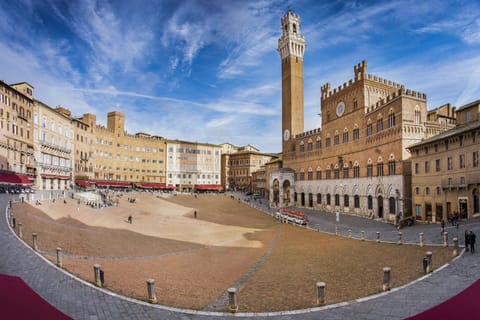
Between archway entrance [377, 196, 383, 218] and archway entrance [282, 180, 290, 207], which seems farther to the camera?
archway entrance [282, 180, 290, 207]

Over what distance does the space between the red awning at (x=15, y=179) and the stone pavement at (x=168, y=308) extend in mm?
27310

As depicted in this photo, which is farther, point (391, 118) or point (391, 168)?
point (391, 118)

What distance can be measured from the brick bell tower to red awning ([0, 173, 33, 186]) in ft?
149

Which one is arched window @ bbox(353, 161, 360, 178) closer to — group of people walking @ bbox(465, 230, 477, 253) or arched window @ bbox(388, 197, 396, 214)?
arched window @ bbox(388, 197, 396, 214)

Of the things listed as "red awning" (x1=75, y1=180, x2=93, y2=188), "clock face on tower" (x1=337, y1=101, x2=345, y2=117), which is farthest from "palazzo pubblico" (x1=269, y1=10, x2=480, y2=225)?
"red awning" (x1=75, y1=180, x2=93, y2=188)

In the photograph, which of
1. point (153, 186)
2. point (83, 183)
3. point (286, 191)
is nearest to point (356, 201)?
point (286, 191)

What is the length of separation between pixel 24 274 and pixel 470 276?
57.8 feet

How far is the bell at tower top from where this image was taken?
60509 mm

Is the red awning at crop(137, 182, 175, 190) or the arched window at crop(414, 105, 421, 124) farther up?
the arched window at crop(414, 105, 421, 124)

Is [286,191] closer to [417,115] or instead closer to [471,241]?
[417,115]

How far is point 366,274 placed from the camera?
1370 cm

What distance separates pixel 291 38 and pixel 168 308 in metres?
60.8

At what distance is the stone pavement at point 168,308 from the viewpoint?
922 centimetres

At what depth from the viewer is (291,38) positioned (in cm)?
6050
